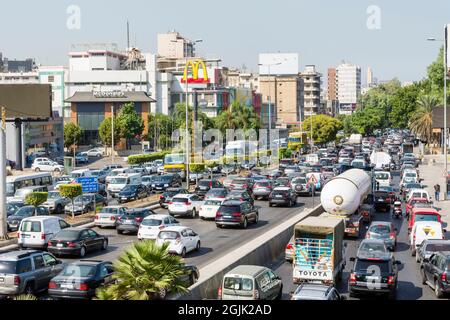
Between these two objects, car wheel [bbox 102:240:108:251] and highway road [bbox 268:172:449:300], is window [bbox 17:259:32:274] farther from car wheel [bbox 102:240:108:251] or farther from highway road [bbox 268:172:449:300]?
car wheel [bbox 102:240:108:251]

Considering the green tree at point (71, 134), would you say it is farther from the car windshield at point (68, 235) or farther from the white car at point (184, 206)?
the car windshield at point (68, 235)

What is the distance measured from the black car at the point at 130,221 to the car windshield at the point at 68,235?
245 inches

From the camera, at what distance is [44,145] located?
316 feet

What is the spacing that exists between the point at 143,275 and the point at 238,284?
354cm

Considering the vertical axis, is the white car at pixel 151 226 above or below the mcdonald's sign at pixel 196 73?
below

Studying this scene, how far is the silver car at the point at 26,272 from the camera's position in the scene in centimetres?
2044

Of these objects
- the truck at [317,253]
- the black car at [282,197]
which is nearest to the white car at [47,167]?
the black car at [282,197]

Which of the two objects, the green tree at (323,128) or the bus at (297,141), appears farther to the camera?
the green tree at (323,128)

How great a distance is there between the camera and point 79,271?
2033 centimetres

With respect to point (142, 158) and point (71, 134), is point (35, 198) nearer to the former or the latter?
point (142, 158)

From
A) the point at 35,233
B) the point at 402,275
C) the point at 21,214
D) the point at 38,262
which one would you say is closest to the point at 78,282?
the point at 38,262

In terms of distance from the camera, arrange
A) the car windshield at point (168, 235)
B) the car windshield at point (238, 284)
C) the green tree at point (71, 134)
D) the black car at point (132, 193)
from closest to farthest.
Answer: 1. the car windshield at point (238, 284)
2. the car windshield at point (168, 235)
3. the black car at point (132, 193)
4. the green tree at point (71, 134)
